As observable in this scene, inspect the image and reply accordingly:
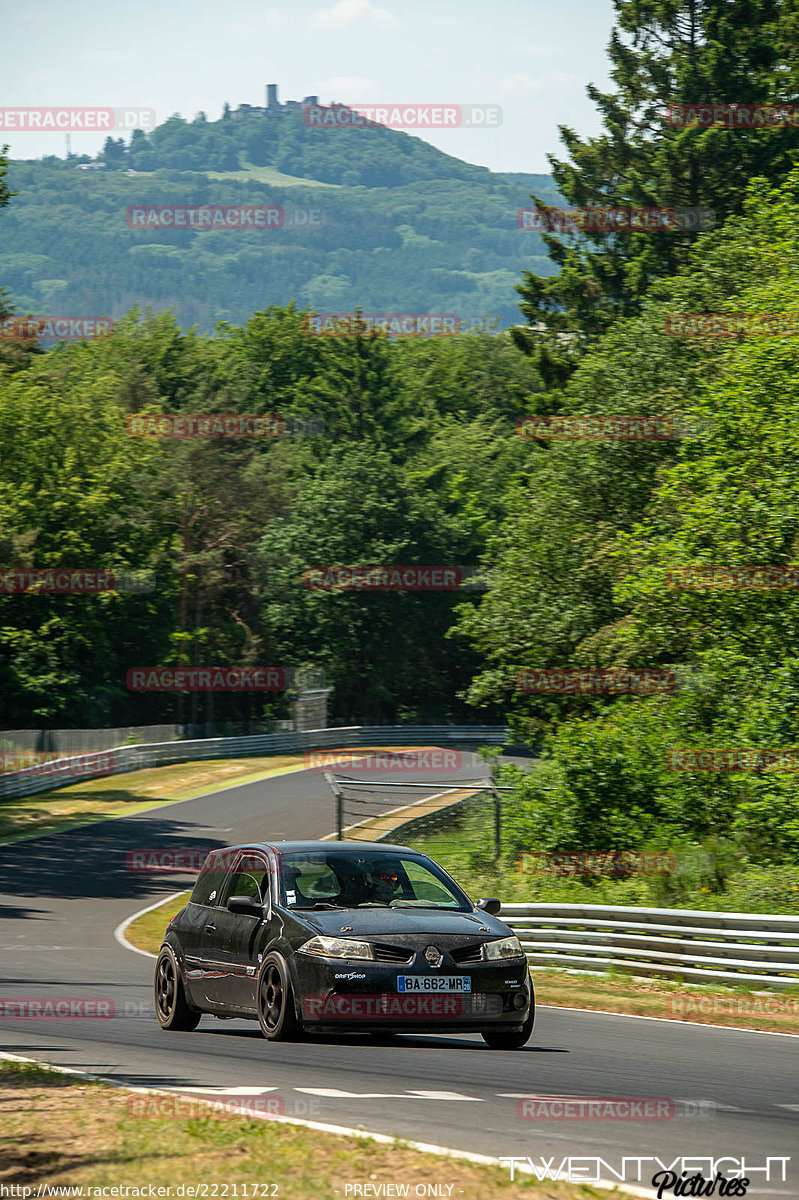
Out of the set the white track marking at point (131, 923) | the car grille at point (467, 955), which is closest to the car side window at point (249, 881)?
the car grille at point (467, 955)

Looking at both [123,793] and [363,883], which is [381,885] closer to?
[363,883]

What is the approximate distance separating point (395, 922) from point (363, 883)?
29.4 inches

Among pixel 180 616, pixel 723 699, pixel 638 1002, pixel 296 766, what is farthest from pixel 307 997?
pixel 180 616

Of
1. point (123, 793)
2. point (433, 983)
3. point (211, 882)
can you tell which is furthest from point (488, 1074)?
point (123, 793)

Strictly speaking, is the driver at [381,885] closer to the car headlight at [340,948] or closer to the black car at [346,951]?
the black car at [346,951]

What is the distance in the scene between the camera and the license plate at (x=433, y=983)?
389 inches

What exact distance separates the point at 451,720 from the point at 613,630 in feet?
140

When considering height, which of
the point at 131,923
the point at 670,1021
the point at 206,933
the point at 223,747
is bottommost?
the point at 223,747

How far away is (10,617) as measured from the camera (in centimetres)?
5703

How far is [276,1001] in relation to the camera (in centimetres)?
1033

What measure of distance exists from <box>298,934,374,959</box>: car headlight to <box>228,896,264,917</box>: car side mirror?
959 millimetres

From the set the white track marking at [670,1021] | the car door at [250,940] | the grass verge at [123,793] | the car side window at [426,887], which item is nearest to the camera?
the car door at [250,940]

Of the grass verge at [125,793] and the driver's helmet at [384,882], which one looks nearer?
the driver's helmet at [384,882]

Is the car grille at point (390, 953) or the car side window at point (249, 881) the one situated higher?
the car side window at point (249, 881)
